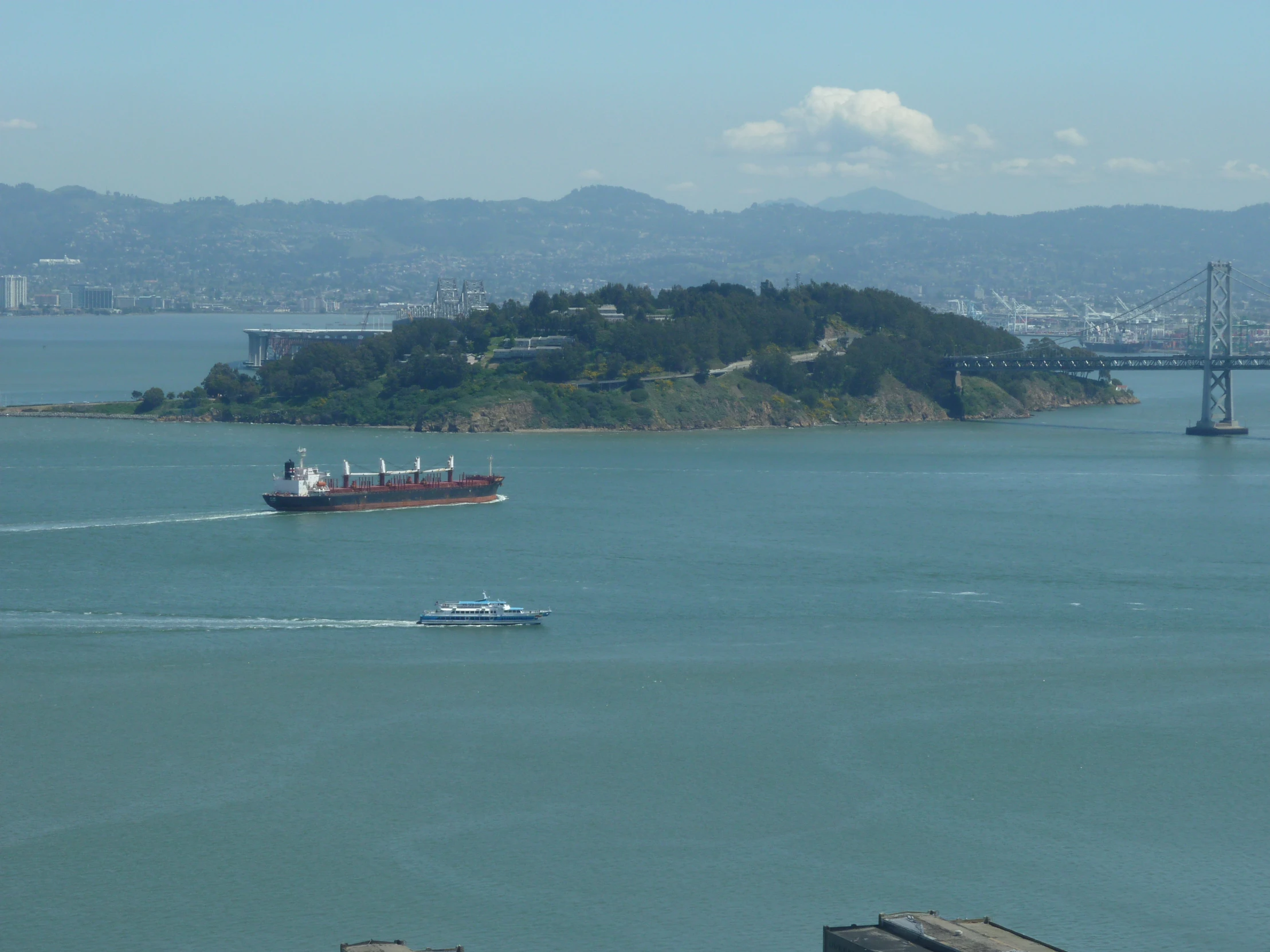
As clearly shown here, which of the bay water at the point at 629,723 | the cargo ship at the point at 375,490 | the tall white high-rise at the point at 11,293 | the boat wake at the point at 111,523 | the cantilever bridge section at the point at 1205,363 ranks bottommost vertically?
the bay water at the point at 629,723

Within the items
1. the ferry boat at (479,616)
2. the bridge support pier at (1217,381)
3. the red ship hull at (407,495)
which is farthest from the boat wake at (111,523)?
the bridge support pier at (1217,381)

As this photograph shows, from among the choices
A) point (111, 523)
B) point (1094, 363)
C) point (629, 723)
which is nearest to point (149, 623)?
point (629, 723)

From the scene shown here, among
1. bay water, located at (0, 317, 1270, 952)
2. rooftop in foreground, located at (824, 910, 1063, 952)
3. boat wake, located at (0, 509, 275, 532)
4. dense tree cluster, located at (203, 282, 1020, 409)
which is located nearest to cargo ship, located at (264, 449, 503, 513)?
bay water, located at (0, 317, 1270, 952)

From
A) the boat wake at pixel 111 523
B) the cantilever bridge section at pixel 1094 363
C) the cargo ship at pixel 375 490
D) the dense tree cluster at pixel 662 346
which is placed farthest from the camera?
the dense tree cluster at pixel 662 346

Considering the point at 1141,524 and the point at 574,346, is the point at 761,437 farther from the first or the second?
the point at 1141,524

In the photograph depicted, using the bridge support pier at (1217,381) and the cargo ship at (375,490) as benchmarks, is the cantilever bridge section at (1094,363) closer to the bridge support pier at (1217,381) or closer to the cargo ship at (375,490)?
the bridge support pier at (1217,381)

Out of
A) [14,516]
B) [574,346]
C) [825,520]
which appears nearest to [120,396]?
[574,346]
